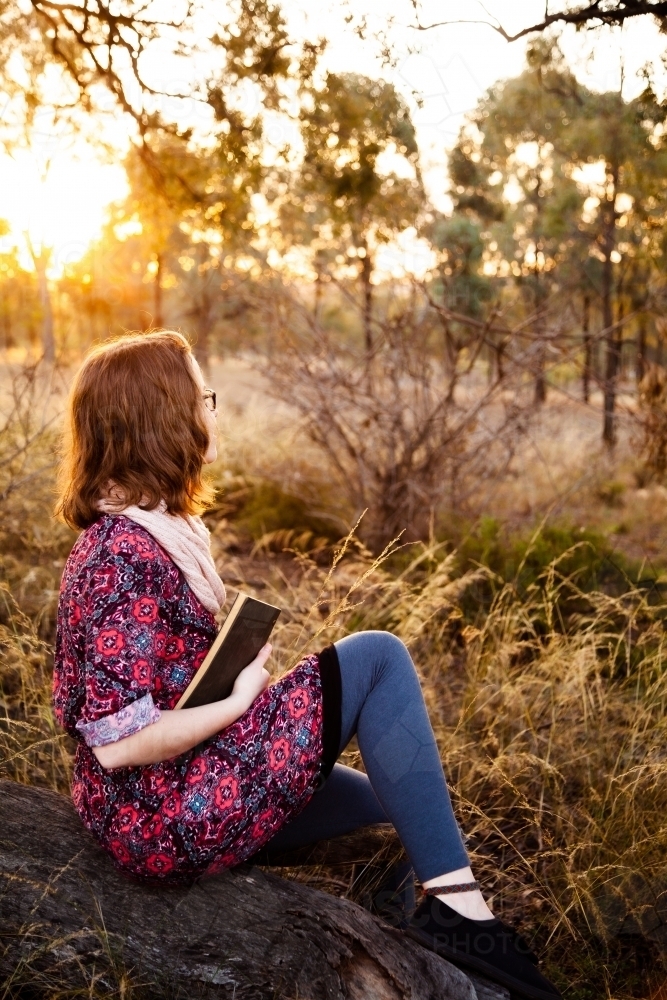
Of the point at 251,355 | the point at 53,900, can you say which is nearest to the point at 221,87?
the point at 251,355

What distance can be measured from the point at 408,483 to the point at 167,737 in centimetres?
346

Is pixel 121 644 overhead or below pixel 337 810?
overhead

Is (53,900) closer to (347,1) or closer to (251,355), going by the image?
(347,1)

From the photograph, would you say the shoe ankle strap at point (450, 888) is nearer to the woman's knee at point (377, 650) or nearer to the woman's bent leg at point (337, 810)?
the woman's bent leg at point (337, 810)

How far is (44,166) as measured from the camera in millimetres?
3732

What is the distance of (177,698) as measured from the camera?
1795 millimetres

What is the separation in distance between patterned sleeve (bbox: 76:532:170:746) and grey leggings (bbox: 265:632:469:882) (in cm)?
47

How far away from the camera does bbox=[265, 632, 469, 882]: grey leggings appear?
6.13 ft

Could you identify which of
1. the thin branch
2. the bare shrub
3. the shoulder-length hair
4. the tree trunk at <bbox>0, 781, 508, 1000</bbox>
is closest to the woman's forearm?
the tree trunk at <bbox>0, 781, 508, 1000</bbox>

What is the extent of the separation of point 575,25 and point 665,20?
0.28m

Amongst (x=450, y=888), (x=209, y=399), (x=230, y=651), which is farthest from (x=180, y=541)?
(x=450, y=888)

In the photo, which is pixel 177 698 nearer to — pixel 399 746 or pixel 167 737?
pixel 167 737

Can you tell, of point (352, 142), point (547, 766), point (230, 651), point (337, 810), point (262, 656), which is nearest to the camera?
point (230, 651)

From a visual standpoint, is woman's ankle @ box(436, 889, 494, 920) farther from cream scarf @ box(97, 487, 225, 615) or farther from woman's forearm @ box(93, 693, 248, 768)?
cream scarf @ box(97, 487, 225, 615)
